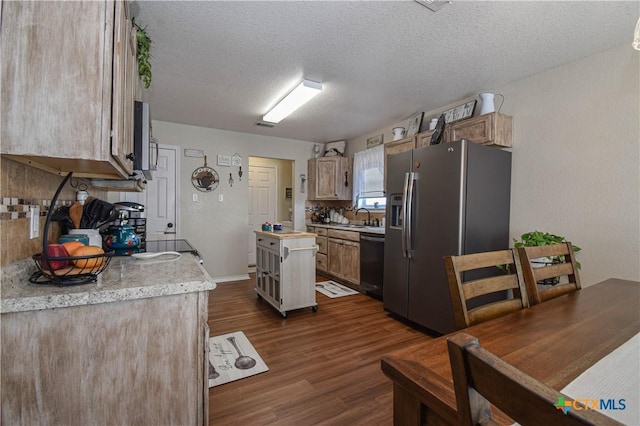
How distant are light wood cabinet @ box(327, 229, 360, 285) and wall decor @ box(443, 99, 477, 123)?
1.86 m

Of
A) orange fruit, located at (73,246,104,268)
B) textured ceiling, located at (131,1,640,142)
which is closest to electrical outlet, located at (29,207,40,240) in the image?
orange fruit, located at (73,246,104,268)

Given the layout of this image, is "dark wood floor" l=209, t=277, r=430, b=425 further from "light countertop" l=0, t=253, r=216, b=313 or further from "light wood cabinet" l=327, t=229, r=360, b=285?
"light countertop" l=0, t=253, r=216, b=313

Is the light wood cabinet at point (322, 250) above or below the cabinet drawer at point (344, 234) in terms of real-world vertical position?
below

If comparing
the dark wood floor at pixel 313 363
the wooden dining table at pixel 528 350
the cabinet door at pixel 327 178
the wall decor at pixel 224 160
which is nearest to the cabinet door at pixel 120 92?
the wooden dining table at pixel 528 350

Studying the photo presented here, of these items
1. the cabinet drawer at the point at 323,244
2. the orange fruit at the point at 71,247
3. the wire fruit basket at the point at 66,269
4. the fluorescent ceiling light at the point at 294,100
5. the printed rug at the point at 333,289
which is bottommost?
the printed rug at the point at 333,289

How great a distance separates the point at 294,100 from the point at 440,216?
2.04 meters

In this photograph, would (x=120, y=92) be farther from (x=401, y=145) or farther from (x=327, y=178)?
(x=327, y=178)

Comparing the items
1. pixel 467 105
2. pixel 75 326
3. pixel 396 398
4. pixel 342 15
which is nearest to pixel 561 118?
pixel 467 105

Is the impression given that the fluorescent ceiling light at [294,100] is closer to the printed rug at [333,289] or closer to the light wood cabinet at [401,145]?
the light wood cabinet at [401,145]

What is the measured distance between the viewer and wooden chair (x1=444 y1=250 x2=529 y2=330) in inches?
41.8

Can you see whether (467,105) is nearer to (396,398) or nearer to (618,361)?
(618,361)

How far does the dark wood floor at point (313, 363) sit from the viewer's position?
5.39 ft

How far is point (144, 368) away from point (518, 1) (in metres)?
2.72

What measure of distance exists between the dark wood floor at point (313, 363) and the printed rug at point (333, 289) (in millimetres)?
243
